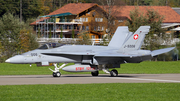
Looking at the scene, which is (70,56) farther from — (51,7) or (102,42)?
(51,7)

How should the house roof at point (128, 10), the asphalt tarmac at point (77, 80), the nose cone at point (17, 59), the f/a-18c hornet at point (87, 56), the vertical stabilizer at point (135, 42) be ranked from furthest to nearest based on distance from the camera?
the house roof at point (128, 10) → the vertical stabilizer at point (135, 42) → the f/a-18c hornet at point (87, 56) → the nose cone at point (17, 59) → the asphalt tarmac at point (77, 80)

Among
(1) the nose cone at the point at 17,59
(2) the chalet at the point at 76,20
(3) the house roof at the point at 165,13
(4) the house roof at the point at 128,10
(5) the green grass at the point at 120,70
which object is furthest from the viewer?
(3) the house roof at the point at 165,13

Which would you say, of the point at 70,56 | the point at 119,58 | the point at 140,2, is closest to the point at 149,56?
the point at 119,58

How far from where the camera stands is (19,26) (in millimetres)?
52531

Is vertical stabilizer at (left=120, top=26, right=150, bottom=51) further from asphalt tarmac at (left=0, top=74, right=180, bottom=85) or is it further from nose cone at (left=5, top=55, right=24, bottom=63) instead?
nose cone at (left=5, top=55, right=24, bottom=63)

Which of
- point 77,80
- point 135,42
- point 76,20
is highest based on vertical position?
point 76,20

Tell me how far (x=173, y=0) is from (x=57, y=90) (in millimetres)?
127854

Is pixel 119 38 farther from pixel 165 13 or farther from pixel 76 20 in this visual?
pixel 165 13

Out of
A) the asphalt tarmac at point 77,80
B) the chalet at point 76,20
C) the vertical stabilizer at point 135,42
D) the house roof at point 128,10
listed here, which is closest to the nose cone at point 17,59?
the asphalt tarmac at point 77,80

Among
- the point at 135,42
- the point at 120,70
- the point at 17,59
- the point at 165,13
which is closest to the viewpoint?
the point at 17,59

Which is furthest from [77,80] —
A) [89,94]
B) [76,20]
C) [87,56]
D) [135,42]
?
[76,20]

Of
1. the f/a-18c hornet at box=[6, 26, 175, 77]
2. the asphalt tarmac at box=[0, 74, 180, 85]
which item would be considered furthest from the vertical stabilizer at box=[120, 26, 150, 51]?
the asphalt tarmac at box=[0, 74, 180, 85]

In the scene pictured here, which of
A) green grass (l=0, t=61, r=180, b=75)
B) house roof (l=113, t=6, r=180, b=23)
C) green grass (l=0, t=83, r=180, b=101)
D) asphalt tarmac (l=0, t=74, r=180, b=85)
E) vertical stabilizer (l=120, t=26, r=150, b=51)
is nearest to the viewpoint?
green grass (l=0, t=83, r=180, b=101)

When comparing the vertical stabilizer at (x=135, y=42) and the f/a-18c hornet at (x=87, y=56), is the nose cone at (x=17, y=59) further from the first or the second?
the vertical stabilizer at (x=135, y=42)
